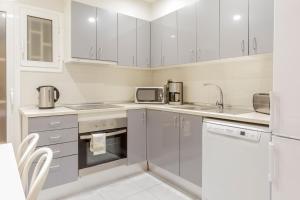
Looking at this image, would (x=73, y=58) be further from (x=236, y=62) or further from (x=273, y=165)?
(x=273, y=165)

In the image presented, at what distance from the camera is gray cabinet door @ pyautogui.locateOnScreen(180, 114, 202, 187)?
201 centimetres

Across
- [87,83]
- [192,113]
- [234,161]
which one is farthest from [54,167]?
[234,161]

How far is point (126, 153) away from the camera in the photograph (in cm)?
254

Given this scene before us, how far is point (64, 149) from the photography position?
207 cm

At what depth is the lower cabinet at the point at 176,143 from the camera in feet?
6.68

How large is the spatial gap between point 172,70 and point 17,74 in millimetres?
1964

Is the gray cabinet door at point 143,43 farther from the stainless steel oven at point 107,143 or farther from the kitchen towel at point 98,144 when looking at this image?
the kitchen towel at point 98,144

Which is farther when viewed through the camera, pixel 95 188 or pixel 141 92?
pixel 141 92

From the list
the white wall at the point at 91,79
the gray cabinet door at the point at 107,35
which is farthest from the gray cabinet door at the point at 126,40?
the white wall at the point at 91,79

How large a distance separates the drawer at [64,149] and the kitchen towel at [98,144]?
0.18 metres

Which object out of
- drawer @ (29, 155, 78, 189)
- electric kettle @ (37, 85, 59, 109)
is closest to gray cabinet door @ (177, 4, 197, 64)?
electric kettle @ (37, 85, 59, 109)

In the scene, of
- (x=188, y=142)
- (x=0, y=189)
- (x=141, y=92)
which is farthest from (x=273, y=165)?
(x=141, y=92)

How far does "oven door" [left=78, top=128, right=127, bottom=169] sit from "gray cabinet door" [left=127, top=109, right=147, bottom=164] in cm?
7

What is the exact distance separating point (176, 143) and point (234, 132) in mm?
769
